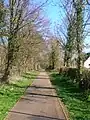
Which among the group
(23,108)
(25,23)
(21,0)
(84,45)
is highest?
(21,0)

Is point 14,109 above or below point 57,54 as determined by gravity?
below

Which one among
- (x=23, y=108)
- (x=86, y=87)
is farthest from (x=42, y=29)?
(x=23, y=108)

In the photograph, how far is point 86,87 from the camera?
2461cm

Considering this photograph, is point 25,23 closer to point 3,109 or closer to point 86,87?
point 86,87

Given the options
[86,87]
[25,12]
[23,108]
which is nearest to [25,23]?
[25,12]

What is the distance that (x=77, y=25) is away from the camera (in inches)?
1243

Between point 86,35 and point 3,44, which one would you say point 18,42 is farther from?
point 86,35

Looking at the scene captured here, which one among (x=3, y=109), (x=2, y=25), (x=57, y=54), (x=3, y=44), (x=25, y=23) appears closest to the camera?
(x=3, y=109)

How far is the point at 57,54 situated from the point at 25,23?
70945 millimetres

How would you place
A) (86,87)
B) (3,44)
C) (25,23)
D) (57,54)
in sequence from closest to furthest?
(86,87), (25,23), (3,44), (57,54)

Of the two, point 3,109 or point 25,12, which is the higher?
point 25,12

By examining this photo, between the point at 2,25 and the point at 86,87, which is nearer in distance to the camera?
the point at 2,25

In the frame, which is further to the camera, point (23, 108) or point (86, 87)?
point (86, 87)

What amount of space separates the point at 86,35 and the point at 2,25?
14.3m
